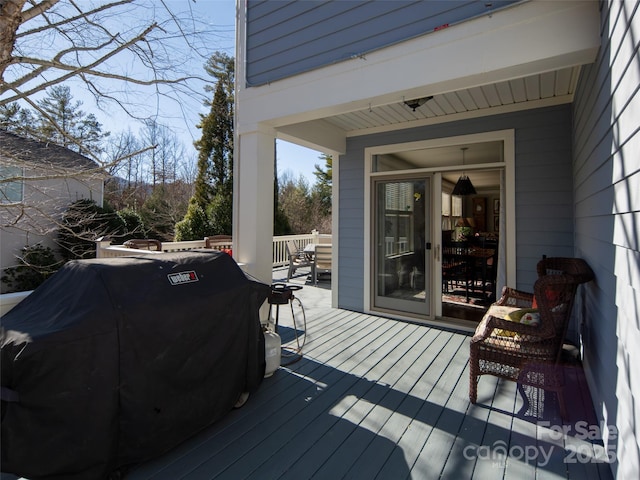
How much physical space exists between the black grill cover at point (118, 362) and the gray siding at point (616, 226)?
2051 mm

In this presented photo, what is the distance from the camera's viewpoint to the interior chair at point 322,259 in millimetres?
6984

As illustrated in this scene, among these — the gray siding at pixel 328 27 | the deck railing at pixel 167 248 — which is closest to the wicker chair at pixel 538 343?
the gray siding at pixel 328 27

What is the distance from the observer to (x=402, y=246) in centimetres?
475

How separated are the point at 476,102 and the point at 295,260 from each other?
5.03m

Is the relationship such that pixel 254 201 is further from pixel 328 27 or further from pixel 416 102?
pixel 416 102

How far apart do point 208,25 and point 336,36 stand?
1533 mm

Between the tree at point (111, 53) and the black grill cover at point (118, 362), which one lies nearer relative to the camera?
the black grill cover at point (118, 362)

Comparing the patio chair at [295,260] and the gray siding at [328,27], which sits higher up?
the gray siding at [328,27]

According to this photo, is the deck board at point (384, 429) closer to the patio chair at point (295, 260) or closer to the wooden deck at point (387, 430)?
the wooden deck at point (387, 430)

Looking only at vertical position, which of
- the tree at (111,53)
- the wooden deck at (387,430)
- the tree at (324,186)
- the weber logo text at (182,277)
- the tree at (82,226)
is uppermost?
the tree at (324,186)

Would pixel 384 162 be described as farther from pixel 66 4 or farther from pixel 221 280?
pixel 66 4

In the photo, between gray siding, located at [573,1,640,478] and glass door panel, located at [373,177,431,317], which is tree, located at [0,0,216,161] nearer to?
glass door panel, located at [373,177,431,317]

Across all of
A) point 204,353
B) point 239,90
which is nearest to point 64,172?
point 239,90

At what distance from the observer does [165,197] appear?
1541cm
